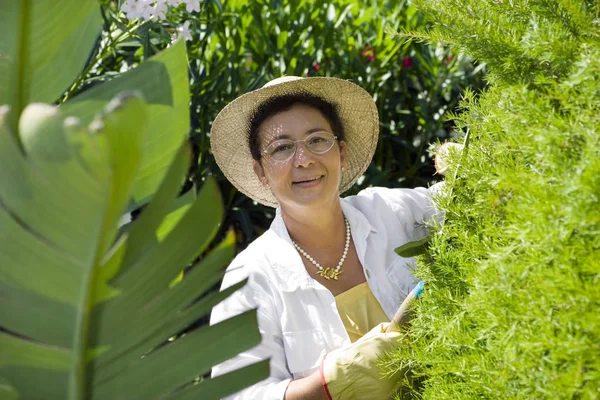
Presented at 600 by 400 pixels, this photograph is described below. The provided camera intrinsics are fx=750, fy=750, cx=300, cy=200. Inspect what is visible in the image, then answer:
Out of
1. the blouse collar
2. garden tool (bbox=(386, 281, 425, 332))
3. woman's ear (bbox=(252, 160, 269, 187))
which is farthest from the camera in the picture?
woman's ear (bbox=(252, 160, 269, 187))

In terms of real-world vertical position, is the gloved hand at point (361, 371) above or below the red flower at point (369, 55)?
below

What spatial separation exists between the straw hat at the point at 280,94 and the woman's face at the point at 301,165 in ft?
0.21

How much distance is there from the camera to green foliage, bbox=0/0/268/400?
0.65 meters

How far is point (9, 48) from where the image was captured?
865 mm

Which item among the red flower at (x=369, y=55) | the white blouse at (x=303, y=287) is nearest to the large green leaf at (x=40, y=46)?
the white blouse at (x=303, y=287)

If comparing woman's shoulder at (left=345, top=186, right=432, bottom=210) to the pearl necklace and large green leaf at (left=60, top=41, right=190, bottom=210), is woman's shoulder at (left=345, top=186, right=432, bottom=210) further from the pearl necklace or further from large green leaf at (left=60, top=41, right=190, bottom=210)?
large green leaf at (left=60, top=41, right=190, bottom=210)

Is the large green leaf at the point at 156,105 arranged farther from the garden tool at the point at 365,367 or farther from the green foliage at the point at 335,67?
the green foliage at the point at 335,67

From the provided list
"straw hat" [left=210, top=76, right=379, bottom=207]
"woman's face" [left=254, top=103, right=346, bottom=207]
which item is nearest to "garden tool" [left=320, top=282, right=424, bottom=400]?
"woman's face" [left=254, top=103, right=346, bottom=207]

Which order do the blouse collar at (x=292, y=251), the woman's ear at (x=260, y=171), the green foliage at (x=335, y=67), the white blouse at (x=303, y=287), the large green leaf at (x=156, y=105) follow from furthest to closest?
1. the green foliage at (x=335, y=67)
2. the woman's ear at (x=260, y=171)
3. the blouse collar at (x=292, y=251)
4. the white blouse at (x=303, y=287)
5. the large green leaf at (x=156, y=105)

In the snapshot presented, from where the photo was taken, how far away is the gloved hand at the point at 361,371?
1.42m

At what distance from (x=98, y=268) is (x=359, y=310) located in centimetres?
116

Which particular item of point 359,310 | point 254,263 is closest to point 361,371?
point 359,310

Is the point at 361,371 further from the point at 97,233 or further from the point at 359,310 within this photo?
the point at 97,233

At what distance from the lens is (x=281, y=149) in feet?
6.27
